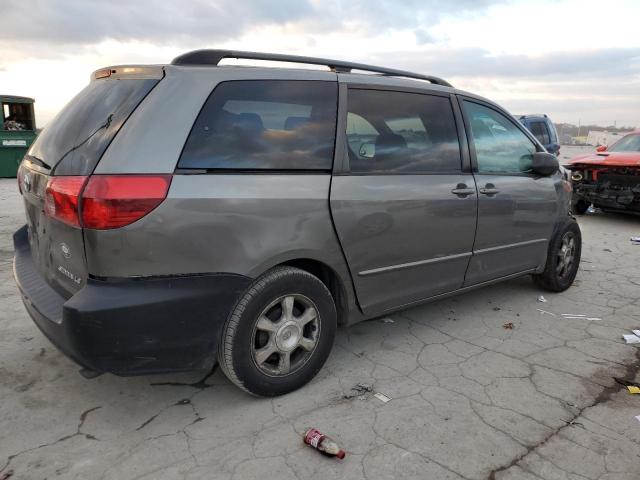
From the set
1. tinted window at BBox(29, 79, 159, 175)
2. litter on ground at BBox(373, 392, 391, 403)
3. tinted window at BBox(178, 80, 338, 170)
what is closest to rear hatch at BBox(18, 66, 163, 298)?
tinted window at BBox(29, 79, 159, 175)

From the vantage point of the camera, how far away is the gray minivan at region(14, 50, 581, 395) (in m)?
2.25

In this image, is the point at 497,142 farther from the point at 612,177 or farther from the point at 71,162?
the point at 612,177

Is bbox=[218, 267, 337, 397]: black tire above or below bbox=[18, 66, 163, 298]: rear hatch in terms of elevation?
below

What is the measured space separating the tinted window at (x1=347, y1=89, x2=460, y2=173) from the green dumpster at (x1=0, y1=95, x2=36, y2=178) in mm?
13697

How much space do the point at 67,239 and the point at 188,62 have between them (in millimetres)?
1072

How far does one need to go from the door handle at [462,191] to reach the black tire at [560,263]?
1.46m

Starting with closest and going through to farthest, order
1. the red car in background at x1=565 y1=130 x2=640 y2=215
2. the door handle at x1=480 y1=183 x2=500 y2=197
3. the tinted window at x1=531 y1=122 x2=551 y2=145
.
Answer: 1. the door handle at x1=480 y1=183 x2=500 y2=197
2. the red car in background at x1=565 y1=130 x2=640 y2=215
3. the tinted window at x1=531 y1=122 x2=551 y2=145

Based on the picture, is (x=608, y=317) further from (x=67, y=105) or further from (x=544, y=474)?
(x=67, y=105)

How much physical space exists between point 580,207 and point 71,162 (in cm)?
964

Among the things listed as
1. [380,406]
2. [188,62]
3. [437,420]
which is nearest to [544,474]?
[437,420]

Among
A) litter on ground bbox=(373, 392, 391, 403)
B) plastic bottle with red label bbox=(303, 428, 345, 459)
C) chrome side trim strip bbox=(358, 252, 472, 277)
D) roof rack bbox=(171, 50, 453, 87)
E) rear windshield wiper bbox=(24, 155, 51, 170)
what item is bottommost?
litter on ground bbox=(373, 392, 391, 403)

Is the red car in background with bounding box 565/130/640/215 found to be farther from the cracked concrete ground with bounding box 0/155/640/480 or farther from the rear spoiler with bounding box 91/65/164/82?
the rear spoiler with bounding box 91/65/164/82

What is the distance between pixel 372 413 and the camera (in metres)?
2.67

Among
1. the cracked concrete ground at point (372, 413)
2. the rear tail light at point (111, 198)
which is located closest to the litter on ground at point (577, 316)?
the cracked concrete ground at point (372, 413)
